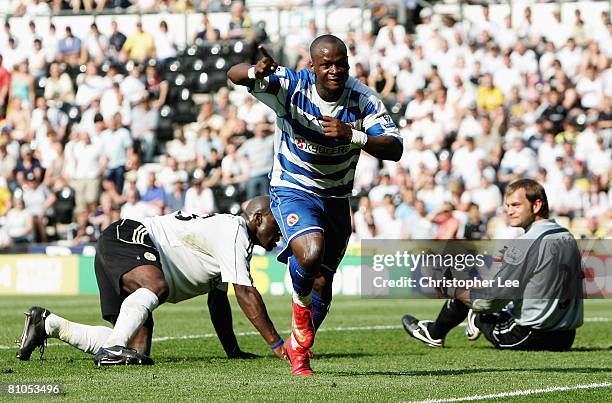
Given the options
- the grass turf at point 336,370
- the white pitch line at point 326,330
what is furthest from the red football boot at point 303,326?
the white pitch line at point 326,330

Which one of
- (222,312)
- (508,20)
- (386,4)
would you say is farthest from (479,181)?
(222,312)

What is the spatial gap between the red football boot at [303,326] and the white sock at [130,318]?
1.23 meters

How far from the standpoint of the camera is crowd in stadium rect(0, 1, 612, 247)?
874 inches

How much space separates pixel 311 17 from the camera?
28547mm

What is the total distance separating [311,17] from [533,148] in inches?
301

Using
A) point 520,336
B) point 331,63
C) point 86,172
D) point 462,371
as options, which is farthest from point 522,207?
point 86,172

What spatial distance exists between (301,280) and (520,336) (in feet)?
10.2

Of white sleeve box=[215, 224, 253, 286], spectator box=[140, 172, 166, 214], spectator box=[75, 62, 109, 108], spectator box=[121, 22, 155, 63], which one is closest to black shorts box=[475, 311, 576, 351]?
white sleeve box=[215, 224, 253, 286]

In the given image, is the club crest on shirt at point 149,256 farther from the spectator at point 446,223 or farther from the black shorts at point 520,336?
the spectator at point 446,223

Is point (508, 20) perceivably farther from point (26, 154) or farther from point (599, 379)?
point (599, 379)

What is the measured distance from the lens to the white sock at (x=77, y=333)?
980cm

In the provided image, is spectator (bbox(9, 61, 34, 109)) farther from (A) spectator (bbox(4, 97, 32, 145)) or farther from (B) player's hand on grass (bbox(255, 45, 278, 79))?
(B) player's hand on grass (bbox(255, 45, 278, 79))

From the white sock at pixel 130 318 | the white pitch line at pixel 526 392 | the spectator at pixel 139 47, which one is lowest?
the white pitch line at pixel 526 392

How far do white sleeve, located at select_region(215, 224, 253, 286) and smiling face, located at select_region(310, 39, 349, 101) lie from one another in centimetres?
162
